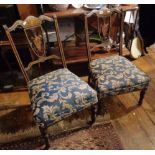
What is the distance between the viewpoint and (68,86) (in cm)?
142

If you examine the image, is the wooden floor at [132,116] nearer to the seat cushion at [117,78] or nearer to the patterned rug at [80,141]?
the patterned rug at [80,141]

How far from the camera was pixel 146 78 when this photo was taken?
5.05 feet

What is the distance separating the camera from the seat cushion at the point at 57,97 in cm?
130

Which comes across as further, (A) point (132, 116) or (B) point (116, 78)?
(A) point (132, 116)

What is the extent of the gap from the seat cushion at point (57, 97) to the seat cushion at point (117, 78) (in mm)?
115

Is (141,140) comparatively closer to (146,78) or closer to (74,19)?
(146,78)

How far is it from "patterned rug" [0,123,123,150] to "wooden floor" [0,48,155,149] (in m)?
0.08

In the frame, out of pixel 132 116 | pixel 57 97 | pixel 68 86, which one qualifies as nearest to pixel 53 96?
pixel 57 97

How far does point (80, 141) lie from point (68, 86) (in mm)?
472

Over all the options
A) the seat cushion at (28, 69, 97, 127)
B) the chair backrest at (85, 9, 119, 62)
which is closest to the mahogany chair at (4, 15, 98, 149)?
the seat cushion at (28, 69, 97, 127)

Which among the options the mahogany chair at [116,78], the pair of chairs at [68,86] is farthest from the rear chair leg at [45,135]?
the mahogany chair at [116,78]

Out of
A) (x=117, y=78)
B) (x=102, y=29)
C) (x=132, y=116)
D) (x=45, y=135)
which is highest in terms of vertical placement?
(x=102, y=29)

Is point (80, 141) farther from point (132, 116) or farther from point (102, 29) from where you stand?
point (102, 29)
